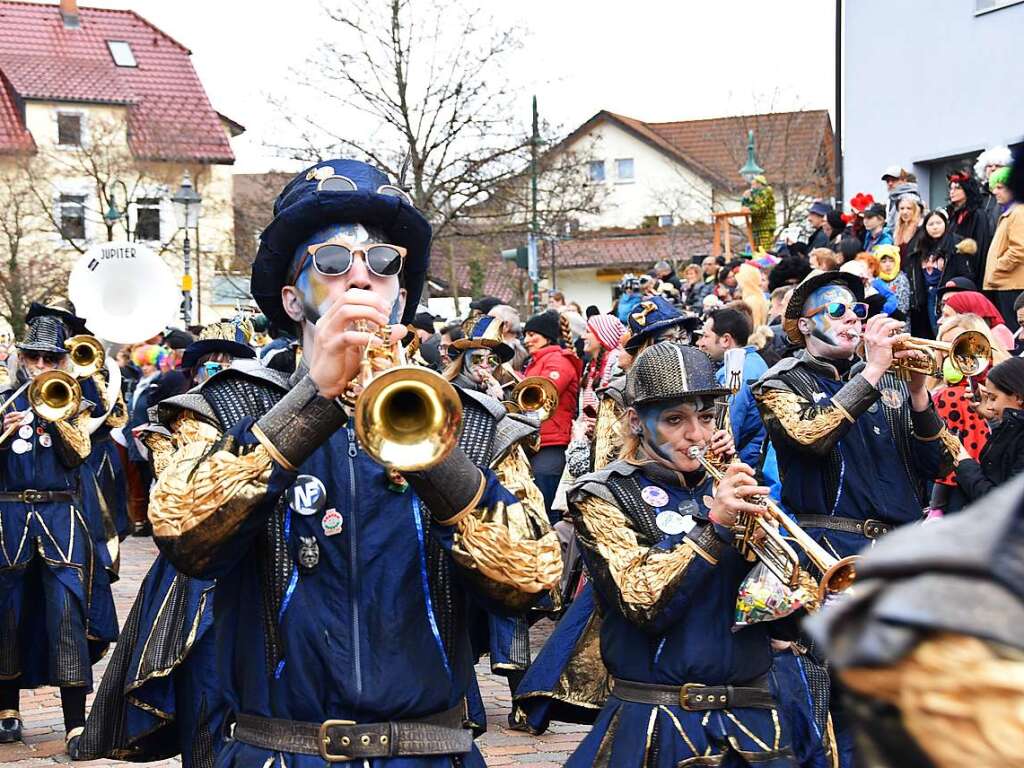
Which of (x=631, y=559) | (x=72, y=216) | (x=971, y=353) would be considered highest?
(x=72, y=216)

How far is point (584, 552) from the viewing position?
473 centimetres

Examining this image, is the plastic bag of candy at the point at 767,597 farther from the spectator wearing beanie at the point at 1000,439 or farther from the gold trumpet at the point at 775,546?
the spectator wearing beanie at the point at 1000,439

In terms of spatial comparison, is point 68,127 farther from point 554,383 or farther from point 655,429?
point 655,429

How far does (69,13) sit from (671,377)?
2069 inches

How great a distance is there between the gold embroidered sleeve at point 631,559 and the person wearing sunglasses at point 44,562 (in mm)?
4351

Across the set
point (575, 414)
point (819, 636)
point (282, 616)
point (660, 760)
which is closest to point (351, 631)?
point (282, 616)

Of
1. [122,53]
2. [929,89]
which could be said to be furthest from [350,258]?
[122,53]

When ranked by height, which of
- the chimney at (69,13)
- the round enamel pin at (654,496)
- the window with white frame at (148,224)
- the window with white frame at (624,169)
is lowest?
the round enamel pin at (654,496)

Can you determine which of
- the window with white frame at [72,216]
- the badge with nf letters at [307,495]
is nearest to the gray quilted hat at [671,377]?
the badge with nf letters at [307,495]

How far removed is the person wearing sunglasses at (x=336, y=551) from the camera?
9.89 ft

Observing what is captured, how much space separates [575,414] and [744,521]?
777 centimetres

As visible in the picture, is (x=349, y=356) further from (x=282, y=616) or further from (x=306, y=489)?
(x=282, y=616)

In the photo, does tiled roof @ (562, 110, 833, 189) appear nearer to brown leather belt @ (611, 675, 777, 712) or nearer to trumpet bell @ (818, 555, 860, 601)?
Result: brown leather belt @ (611, 675, 777, 712)

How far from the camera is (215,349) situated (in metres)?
9.35
